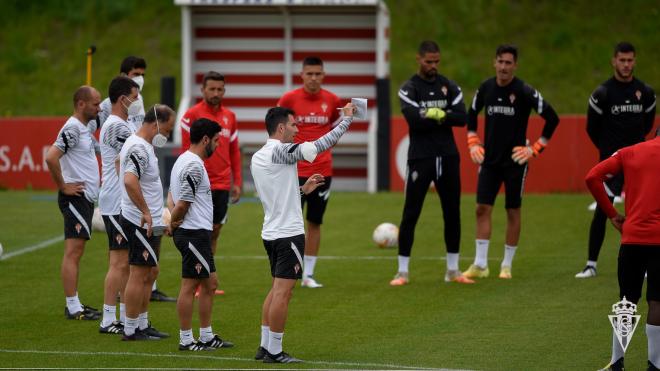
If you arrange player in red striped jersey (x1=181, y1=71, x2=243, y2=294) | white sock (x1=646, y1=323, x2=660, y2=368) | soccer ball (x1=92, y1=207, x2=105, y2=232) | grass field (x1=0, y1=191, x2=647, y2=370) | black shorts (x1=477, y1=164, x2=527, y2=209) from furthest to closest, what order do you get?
soccer ball (x1=92, y1=207, x2=105, y2=232)
black shorts (x1=477, y1=164, x2=527, y2=209)
player in red striped jersey (x1=181, y1=71, x2=243, y2=294)
grass field (x1=0, y1=191, x2=647, y2=370)
white sock (x1=646, y1=323, x2=660, y2=368)

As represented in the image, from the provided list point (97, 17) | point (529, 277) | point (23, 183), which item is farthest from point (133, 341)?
point (97, 17)

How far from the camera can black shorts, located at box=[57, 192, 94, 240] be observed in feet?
38.0

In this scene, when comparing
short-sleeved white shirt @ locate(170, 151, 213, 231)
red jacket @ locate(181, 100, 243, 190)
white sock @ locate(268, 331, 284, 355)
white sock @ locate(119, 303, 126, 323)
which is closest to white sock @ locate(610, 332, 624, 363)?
white sock @ locate(268, 331, 284, 355)

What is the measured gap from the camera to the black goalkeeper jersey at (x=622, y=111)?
1316 centimetres

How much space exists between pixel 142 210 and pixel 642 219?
4.06 m

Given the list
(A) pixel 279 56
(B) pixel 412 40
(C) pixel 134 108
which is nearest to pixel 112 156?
(C) pixel 134 108

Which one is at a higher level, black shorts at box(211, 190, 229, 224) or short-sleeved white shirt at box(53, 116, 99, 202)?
short-sleeved white shirt at box(53, 116, 99, 202)

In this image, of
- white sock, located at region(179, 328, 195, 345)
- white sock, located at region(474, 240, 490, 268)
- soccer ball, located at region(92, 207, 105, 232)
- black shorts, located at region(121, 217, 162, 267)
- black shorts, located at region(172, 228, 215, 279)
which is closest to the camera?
black shorts, located at region(172, 228, 215, 279)

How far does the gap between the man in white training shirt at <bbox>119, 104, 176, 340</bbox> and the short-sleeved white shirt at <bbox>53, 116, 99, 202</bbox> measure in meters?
1.26

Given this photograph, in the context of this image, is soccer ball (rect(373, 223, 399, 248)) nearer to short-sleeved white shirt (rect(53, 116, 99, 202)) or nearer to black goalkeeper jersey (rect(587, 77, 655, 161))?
black goalkeeper jersey (rect(587, 77, 655, 161))

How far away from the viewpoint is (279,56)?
2444 centimetres

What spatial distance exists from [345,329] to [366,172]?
44.2 feet

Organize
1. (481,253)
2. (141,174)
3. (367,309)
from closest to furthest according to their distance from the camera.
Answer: (141,174) → (367,309) → (481,253)

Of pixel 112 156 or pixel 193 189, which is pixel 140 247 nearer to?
pixel 193 189
